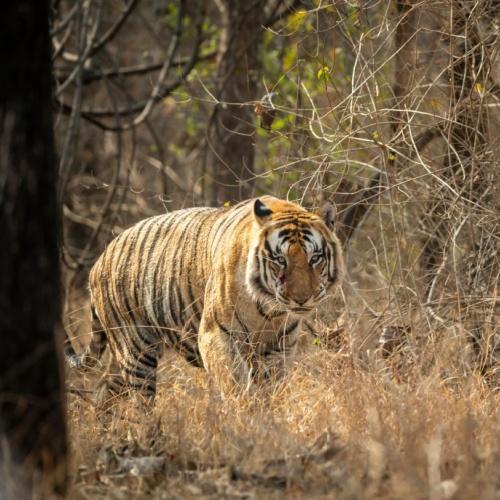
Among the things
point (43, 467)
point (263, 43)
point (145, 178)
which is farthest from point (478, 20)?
point (145, 178)

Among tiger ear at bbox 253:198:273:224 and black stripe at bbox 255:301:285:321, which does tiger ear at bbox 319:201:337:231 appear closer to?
tiger ear at bbox 253:198:273:224

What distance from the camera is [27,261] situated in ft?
12.4

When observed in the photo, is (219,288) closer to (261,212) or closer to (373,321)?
(261,212)

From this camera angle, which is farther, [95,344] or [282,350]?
[95,344]

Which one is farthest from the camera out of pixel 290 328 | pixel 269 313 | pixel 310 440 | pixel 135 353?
pixel 135 353

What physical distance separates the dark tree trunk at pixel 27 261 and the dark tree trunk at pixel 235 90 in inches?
246

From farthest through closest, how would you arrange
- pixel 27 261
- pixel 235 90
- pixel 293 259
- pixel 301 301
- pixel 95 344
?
pixel 235 90 < pixel 95 344 < pixel 293 259 < pixel 301 301 < pixel 27 261

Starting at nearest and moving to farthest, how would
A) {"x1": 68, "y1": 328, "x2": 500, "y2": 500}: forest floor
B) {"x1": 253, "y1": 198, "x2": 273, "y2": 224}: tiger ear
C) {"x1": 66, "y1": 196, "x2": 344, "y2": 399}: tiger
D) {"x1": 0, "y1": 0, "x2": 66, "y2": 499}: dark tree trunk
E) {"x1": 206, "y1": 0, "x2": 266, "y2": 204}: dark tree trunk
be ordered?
{"x1": 0, "y1": 0, "x2": 66, "y2": 499}: dark tree trunk
{"x1": 68, "y1": 328, "x2": 500, "y2": 500}: forest floor
{"x1": 66, "y1": 196, "x2": 344, "y2": 399}: tiger
{"x1": 253, "y1": 198, "x2": 273, "y2": 224}: tiger ear
{"x1": 206, "y1": 0, "x2": 266, "y2": 204}: dark tree trunk

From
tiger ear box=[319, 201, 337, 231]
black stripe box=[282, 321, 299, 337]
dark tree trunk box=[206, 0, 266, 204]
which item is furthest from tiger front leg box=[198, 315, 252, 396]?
dark tree trunk box=[206, 0, 266, 204]

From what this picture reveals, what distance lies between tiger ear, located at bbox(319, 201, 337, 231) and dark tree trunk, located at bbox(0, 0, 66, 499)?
2.70 meters

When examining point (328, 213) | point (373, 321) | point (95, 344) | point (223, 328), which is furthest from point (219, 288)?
point (95, 344)

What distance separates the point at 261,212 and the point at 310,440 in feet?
6.12

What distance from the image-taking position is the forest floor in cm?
387

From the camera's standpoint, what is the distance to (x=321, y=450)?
4.28 metres
